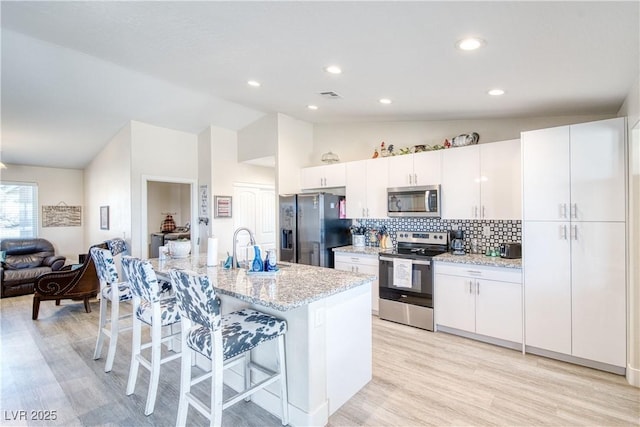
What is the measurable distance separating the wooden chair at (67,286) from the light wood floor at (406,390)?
36.4 inches

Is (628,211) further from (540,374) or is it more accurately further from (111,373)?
(111,373)

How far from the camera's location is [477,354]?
9.96 ft

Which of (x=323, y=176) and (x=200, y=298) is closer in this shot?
(x=200, y=298)

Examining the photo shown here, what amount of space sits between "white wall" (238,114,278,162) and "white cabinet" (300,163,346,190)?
24.7 inches

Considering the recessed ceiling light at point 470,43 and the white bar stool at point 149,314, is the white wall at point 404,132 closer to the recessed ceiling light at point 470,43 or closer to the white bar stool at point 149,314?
the recessed ceiling light at point 470,43

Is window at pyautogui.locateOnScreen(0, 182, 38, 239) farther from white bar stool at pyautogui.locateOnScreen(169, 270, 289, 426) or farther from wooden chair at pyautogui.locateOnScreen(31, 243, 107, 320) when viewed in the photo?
white bar stool at pyautogui.locateOnScreen(169, 270, 289, 426)

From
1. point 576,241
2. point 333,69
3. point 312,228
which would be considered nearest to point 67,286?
point 312,228

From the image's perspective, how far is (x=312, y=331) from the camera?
6.39ft

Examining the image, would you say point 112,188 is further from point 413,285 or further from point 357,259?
point 413,285

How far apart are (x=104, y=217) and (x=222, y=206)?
2326mm

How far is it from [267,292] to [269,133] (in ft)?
11.9

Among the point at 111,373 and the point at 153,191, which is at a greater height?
the point at 153,191

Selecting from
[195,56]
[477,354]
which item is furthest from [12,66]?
[477,354]

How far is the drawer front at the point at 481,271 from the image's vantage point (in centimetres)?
306
